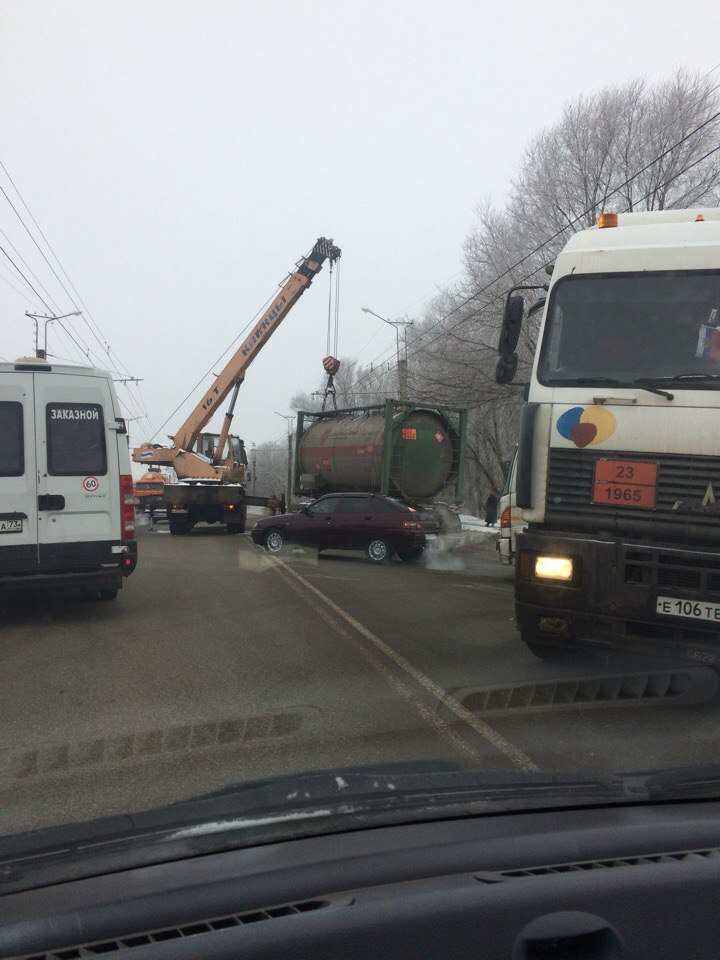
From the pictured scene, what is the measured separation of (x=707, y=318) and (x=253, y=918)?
17.9 ft

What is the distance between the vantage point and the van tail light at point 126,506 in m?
9.66

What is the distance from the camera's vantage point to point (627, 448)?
5.95 m

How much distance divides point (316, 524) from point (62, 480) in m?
8.90

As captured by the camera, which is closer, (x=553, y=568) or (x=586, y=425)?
(x=553, y=568)

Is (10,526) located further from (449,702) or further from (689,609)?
(689,609)

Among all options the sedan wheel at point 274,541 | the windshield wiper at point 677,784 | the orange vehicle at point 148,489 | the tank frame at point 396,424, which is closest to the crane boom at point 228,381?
the tank frame at point 396,424

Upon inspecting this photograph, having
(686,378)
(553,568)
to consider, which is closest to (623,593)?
(553,568)

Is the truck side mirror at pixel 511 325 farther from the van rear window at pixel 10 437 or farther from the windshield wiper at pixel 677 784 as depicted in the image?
the van rear window at pixel 10 437

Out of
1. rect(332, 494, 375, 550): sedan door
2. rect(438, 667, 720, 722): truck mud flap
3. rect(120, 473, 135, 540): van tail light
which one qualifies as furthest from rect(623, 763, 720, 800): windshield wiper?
rect(332, 494, 375, 550): sedan door

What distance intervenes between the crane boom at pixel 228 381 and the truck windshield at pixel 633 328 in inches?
768

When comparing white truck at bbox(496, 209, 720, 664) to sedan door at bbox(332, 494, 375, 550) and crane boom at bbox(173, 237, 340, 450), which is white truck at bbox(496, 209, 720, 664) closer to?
sedan door at bbox(332, 494, 375, 550)

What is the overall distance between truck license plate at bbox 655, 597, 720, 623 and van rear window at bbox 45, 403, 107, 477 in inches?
254

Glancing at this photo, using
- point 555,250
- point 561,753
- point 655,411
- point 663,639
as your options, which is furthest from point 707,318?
point 555,250

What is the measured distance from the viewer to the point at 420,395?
1221 inches
